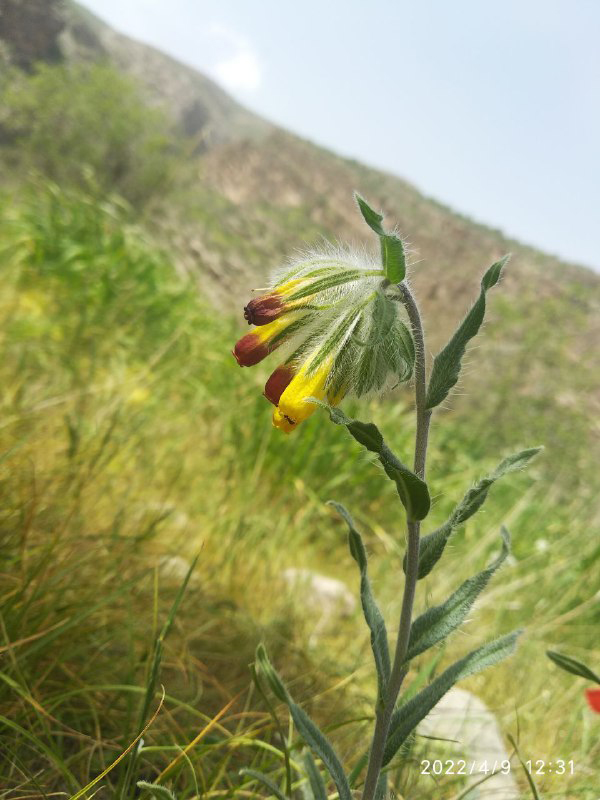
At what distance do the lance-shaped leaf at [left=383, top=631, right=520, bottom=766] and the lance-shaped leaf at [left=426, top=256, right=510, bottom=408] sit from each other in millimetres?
353

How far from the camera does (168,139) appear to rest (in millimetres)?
7418

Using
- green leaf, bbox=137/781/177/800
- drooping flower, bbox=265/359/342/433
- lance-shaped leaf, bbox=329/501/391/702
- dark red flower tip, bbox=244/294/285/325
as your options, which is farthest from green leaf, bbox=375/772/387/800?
dark red flower tip, bbox=244/294/285/325

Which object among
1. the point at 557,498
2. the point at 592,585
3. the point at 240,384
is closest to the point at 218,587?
the point at 240,384

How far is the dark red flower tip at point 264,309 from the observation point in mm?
793

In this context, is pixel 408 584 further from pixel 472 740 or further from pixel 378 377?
pixel 472 740

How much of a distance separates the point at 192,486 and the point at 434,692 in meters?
1.68

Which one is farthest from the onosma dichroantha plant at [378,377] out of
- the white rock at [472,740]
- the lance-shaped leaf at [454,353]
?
the white rock at [472,740]

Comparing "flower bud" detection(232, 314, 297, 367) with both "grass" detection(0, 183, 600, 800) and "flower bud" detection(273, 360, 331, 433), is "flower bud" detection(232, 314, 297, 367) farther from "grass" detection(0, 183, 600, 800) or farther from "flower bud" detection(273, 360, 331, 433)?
"grass" detection(0, 183, 600, 800)

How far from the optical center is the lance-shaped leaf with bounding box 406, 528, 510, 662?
84 cm

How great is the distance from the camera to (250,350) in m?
0.84

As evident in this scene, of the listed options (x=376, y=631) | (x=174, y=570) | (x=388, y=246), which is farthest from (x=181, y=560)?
(x=388, y=246)

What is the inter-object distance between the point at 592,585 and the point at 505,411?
276 centimetres

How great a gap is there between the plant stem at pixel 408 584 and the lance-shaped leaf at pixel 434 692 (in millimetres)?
17

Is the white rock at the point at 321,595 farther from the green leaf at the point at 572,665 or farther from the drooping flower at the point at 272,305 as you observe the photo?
the drooping flower at the point at 272,305
